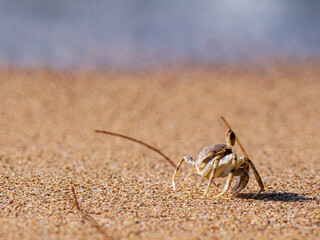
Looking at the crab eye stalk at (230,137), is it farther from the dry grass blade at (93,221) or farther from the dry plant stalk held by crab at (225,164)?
the dry grass blade at (93,221)

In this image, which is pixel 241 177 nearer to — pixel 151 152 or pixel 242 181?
pixel 242 181

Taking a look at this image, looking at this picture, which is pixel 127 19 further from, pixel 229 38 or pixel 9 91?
pixel 9 91

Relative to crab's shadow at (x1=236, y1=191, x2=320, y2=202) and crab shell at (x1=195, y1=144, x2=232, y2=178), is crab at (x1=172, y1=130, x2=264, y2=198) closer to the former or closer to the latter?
crab shell at (x1=195, y1=144, x2=232, y2=178)

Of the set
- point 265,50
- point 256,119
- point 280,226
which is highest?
point 265,50

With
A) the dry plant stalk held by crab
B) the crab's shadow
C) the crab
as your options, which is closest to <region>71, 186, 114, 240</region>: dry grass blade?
the dry plant stalk held by crab

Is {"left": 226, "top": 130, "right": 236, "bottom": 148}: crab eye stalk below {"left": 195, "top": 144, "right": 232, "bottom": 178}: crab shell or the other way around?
the other way around

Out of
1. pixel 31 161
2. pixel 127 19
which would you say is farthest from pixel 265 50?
pixel 31 161

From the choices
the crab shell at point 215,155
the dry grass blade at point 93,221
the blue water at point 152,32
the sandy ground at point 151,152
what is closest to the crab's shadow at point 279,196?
the sandy ground at point 151,152
